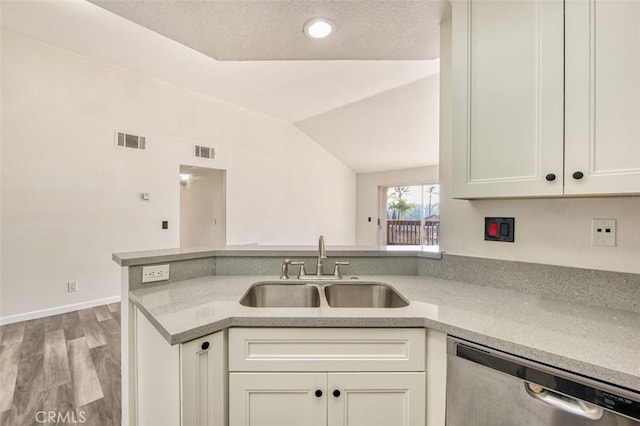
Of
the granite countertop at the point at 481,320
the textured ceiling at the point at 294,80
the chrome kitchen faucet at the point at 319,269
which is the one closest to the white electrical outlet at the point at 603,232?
the granite countertop at the point at 481,320

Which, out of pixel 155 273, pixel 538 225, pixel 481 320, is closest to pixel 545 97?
pixel 538 225

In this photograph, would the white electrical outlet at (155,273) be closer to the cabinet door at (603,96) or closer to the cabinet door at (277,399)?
the cabinet door at (277,399)

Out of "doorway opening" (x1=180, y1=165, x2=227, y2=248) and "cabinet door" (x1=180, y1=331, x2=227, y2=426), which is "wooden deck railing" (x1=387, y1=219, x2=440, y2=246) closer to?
"doorway opening" (x1=180, y1=165, x2=227, y2=248)

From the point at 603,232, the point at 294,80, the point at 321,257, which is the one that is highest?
the point at 294,80

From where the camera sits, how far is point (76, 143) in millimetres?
3291

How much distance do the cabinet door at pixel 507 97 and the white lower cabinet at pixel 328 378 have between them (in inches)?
28.9

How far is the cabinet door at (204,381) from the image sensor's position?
90 centimetres

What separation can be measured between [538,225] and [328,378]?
3.74 ft

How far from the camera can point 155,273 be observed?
141 centimetres

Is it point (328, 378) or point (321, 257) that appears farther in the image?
point (321, 257)

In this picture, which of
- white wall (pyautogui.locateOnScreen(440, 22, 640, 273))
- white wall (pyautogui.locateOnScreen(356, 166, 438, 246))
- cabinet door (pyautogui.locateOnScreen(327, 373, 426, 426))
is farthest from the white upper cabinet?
white wall (pyautogui.locateOnScreen(356, 166, 438, 246))

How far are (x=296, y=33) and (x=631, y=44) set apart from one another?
4.92 ft

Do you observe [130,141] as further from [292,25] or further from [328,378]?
[328,378]

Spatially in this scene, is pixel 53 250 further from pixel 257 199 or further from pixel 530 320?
pixel 530 320
